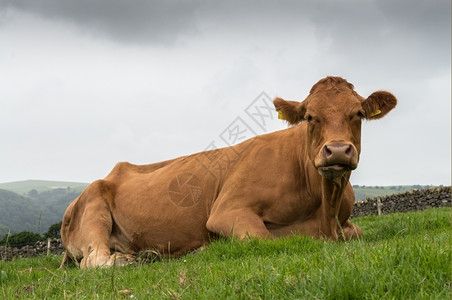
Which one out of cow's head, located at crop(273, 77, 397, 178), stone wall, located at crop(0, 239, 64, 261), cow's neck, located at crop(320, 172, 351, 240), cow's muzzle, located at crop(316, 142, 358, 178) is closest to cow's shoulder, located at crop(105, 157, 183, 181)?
cow's head, located at crop(273, 77, 397, 178)

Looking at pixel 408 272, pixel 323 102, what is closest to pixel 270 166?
pixel 323 102

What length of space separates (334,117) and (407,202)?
1815 cm

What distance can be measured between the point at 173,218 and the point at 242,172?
1408mm

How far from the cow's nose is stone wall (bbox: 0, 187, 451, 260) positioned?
16.9m

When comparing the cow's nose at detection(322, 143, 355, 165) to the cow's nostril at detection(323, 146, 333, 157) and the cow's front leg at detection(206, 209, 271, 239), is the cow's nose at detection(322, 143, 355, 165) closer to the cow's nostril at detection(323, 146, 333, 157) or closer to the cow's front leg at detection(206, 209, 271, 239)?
the cow's nostril at detection(323, 146, 333, 157)

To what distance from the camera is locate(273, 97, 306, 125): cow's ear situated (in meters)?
6.33

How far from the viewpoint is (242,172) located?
673cm

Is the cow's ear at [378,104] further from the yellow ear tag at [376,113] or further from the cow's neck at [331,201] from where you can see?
the cow's neck at [331,201]

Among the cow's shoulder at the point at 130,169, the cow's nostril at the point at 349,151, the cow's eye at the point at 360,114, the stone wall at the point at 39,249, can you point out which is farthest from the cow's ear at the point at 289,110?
the stone wall at the point at 39,249

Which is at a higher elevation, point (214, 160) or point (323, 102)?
point (323, 102)

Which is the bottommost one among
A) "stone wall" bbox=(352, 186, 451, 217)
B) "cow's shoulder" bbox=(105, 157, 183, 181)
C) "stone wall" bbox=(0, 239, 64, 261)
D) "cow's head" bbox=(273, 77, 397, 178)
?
"stone wall" bbox=(0, 239, 64, 261)

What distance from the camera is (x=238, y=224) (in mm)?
6098

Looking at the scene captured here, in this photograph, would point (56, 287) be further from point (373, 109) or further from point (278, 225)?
point (373, 109)

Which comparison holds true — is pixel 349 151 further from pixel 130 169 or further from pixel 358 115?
pixel 130 169
